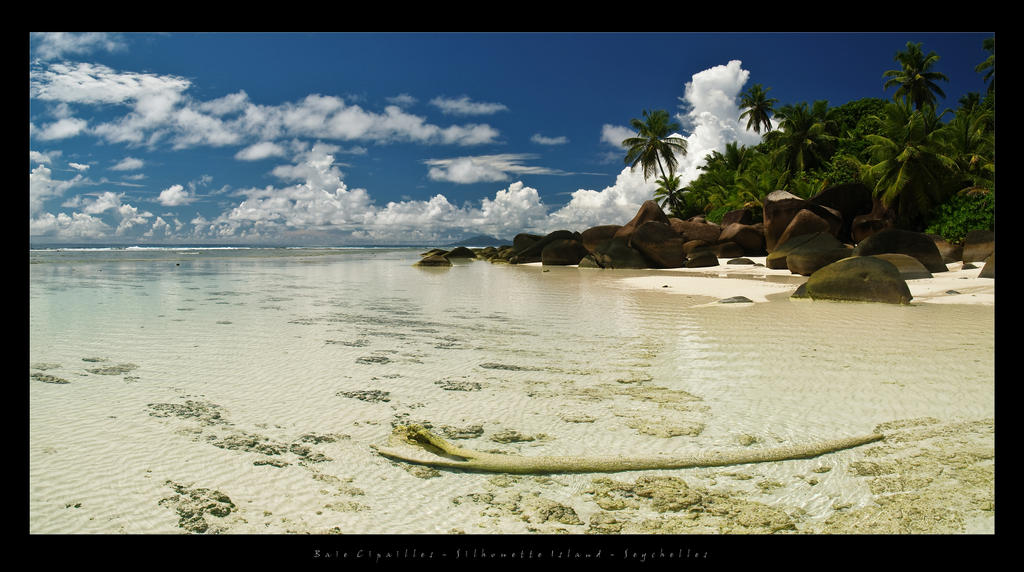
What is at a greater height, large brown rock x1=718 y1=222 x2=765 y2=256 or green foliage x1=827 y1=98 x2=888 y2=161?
green foliage x1=827 y1=98 x2=888 y2=161

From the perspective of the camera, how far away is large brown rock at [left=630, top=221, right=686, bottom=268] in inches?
915

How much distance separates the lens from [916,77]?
39594mm

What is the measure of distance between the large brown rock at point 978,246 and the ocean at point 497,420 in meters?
13.7

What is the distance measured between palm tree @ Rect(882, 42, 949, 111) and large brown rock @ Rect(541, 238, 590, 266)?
2806 centimetres

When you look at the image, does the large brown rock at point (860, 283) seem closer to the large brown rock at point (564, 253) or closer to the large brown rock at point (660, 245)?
the large brown rock at point (660, 245)

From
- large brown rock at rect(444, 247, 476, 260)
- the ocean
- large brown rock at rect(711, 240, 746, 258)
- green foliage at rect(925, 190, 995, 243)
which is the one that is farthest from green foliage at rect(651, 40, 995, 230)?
large brown rock at rect(444, 247, 476, 260)

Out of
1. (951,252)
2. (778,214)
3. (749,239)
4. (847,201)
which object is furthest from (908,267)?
(847,201)

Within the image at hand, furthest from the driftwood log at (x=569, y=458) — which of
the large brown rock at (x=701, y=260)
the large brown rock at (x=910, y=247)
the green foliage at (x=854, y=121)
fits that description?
the green foliage at (x=854, y=121)

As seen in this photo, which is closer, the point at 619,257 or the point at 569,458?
the point at 569,458

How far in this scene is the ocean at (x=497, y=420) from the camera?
2.34m

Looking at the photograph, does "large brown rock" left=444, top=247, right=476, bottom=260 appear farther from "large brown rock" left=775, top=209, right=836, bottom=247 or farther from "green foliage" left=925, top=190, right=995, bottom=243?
"green foliage" left=925, top=190, right=995, bottom=243

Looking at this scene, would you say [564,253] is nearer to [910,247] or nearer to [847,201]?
[847,201]

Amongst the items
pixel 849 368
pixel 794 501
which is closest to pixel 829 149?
pixel 849 368

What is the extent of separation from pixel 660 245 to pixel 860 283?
45.1ft
